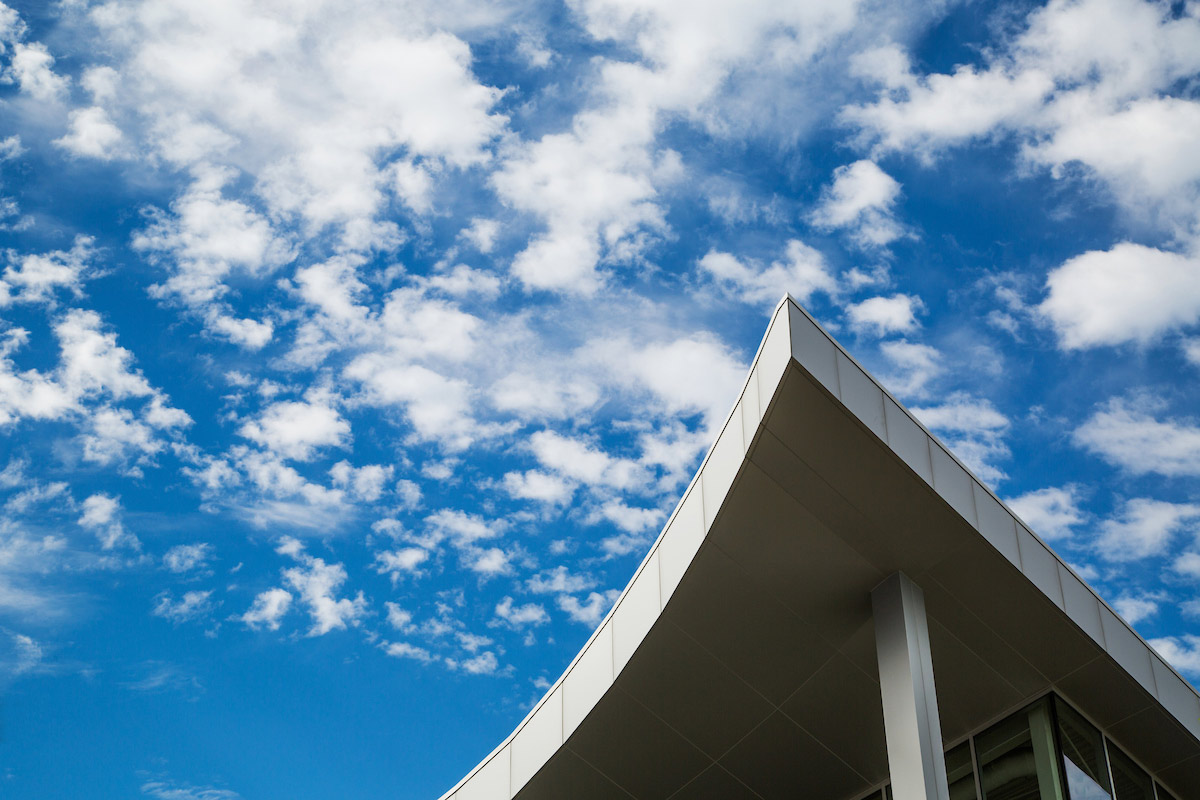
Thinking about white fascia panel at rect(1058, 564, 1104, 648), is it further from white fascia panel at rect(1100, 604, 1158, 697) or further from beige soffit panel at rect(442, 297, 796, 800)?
beige soffit panel at rect(442, 297, 796, 800)

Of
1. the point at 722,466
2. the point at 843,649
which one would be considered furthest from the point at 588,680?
the point at 722,466

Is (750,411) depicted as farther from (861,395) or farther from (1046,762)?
(1046,762)

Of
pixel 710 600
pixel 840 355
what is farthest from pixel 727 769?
pixel 840 355

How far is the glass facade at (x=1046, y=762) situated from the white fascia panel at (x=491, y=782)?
5.69m

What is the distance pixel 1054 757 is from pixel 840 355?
5.35m

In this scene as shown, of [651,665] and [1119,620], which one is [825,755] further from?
[1119,620]

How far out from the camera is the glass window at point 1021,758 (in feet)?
38.8

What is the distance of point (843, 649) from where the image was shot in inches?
465

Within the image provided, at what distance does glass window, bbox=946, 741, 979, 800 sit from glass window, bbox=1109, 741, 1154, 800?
5.03 feet

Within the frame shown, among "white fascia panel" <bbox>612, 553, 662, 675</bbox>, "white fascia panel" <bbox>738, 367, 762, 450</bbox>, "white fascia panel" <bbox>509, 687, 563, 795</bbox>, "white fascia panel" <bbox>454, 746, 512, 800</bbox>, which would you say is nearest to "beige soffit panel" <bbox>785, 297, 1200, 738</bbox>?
"white fascia panel" <bbox>738, 367, 762, 450</bbox>

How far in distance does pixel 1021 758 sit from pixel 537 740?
5.84 metres

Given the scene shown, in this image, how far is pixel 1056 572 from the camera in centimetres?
1123

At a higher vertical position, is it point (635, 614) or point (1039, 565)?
point (635, 614)

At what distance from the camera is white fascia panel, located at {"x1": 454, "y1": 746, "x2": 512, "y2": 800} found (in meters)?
14.4
